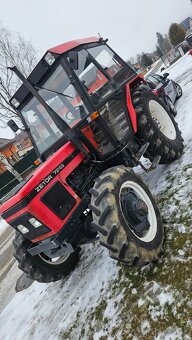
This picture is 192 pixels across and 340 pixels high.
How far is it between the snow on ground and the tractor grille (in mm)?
1088

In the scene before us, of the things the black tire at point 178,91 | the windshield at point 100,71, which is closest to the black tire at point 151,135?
the windshield at point 100,71

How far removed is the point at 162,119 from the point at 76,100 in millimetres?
2172

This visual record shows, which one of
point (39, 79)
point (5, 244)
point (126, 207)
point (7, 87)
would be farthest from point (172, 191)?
point (7, 87)

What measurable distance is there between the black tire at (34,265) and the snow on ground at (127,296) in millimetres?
264

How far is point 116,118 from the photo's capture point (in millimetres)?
5074

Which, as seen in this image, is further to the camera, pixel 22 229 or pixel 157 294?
pixel 22 229

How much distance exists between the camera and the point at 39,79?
4.62 metres

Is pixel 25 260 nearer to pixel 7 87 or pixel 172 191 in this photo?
pixel 172 191

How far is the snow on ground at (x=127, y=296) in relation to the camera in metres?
3.17

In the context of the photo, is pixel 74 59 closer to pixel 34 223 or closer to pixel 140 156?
pixel 140 156

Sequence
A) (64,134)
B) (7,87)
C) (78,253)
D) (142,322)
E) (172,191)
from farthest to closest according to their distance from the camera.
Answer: (7,87)
(78,253)
(172,191)
(64,134)
(142,322)

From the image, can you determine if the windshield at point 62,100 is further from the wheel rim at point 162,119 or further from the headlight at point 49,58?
the wheel rim at point 162,119

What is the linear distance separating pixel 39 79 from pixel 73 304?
307cm

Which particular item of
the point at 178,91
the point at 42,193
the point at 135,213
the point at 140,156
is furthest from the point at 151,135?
the point at 178,91
